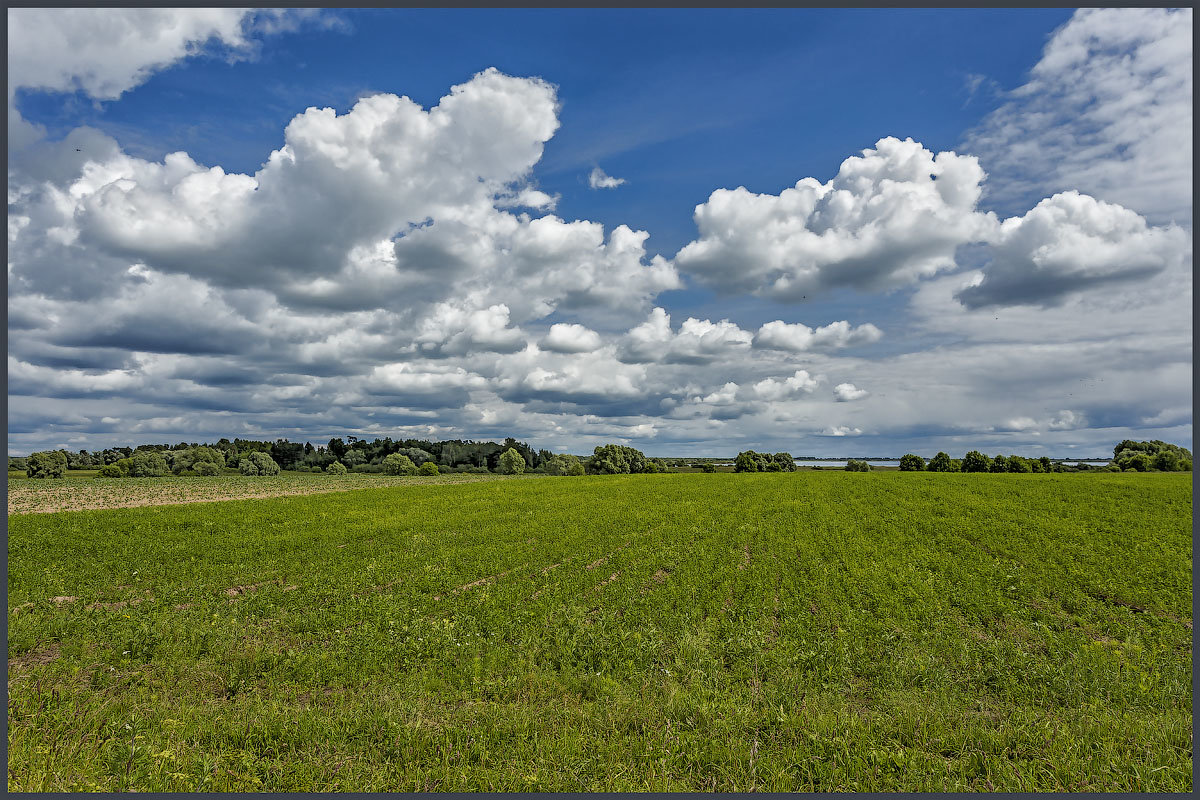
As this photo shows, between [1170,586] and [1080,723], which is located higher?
[1080,723]

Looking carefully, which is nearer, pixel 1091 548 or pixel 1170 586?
pixel 1170 586

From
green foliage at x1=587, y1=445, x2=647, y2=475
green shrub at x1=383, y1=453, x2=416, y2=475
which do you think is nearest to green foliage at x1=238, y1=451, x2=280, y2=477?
green shrub at x1=383, y1=453, x2=416, y2=475

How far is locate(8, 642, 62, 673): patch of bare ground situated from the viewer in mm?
12445

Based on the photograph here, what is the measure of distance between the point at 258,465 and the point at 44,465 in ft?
140

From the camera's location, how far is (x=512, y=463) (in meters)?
175

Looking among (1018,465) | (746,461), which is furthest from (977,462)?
(746,461)

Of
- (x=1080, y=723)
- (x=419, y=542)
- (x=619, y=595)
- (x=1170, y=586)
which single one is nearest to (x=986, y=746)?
(x=1080, y=723)

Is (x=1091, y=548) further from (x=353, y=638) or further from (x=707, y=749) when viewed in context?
(x=353, y=638)

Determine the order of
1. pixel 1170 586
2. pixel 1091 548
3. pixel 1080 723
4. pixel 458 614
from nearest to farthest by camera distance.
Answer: pixel 1080 723
pixel 458 614
pixel 1170 586
pixel 1091 548

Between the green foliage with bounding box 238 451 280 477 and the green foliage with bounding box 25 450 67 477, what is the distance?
3641 centimetres

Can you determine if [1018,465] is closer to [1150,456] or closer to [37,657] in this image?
[1150,456]

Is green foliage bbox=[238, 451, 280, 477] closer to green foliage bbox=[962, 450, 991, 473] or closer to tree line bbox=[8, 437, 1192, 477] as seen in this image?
tree line bbox=[8, 437, 1192, 477]

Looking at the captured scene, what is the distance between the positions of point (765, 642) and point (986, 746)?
19.7ft

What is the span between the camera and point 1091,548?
92.4ft
